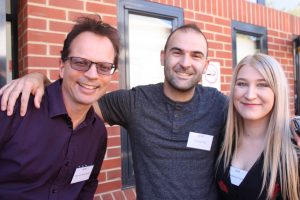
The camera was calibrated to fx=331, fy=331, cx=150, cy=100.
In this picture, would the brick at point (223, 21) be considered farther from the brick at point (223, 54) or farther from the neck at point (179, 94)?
the neck at point (179, 94)

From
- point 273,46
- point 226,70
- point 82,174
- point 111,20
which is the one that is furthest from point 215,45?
point 82,174

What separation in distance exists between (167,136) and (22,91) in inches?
35.8

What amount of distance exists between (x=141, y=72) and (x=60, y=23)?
0.99 metres

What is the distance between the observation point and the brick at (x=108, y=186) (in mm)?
2795

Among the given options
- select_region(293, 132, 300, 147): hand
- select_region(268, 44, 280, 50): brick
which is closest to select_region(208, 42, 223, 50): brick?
select_region(268, 44, 280, 50): brick

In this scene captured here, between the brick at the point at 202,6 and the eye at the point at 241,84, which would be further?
the brick at the point at 202,6

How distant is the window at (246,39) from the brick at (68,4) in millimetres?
2009

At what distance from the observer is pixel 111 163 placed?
2.87 metres

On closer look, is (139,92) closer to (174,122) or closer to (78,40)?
(174,122)

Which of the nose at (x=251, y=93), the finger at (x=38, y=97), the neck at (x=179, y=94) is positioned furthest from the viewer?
the neck at (x=179, y=94)

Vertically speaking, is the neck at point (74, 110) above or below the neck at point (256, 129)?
above

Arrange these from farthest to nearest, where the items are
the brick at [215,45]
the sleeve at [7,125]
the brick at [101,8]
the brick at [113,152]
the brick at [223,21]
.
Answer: the brick at [223,21]
the brick at [215,45]
the brick at [113,152]
the brick at [101,8]
the sleeve at [7,125]

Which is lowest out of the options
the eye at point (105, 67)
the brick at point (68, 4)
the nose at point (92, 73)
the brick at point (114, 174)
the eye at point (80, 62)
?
the brick at point (114, 174)

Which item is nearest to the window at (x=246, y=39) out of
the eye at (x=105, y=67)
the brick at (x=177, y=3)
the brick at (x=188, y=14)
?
the brick at (x=188, y=14)
